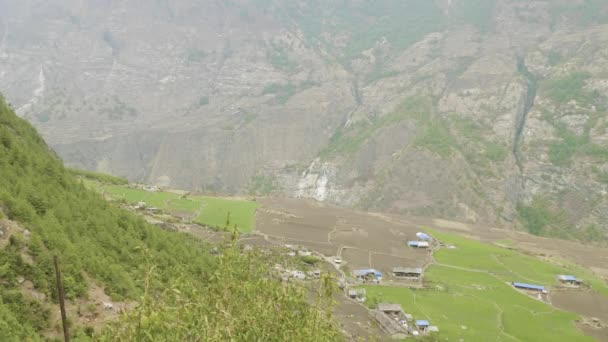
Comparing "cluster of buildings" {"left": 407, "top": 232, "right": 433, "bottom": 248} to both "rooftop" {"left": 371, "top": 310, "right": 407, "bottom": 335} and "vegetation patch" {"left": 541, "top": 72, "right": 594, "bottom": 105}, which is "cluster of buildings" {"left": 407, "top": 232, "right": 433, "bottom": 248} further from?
"vegetation patch" {"left": 541, "top": 72, "right": 594, "bottom": 105}

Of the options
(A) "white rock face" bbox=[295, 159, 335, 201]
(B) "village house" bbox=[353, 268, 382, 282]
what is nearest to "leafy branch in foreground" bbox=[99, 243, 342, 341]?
(B) "village house" bbox=[353, 268, 382, 282]

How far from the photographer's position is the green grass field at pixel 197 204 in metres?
73.9

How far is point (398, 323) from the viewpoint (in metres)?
42.3

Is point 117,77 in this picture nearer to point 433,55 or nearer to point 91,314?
point 433,55

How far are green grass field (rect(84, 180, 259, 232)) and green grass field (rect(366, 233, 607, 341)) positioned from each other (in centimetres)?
2822

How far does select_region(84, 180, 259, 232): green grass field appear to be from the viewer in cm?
7394

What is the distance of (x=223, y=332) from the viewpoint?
8500 millimetres

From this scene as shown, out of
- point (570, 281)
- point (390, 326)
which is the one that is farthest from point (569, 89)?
point (390, 326)

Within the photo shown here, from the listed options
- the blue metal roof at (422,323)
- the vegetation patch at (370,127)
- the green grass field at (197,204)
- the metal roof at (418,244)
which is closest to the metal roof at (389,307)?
the blue metal roof at (422,323)

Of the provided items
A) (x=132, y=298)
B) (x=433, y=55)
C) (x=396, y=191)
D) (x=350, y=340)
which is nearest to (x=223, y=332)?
(x=132, y=298)

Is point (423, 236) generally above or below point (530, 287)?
above

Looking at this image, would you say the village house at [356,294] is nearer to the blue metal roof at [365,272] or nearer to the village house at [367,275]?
the village house at [367,275]

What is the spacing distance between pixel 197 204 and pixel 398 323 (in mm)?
48736

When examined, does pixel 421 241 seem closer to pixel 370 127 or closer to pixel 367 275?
pixel 367 275
